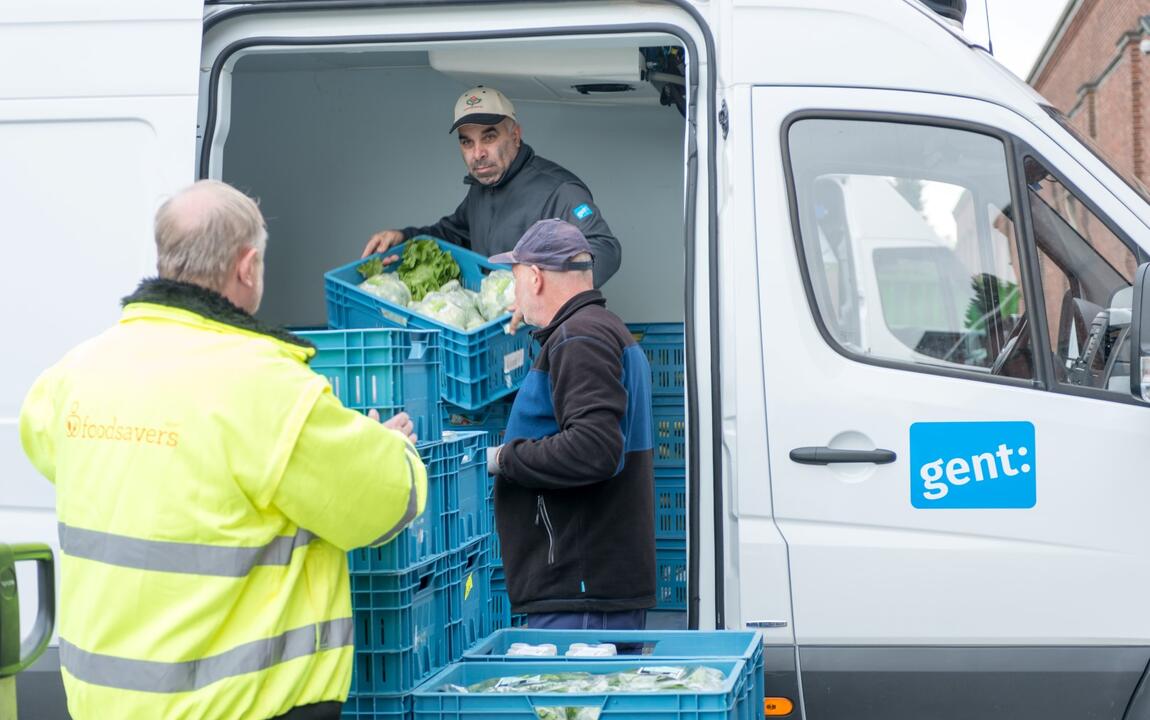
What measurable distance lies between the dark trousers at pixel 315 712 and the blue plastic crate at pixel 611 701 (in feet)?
0.81

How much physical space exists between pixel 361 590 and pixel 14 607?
703 mm

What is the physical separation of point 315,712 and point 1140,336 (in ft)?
Result: 7.43

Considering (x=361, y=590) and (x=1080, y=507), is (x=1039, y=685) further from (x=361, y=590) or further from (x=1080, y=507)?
(x=361, y=590)

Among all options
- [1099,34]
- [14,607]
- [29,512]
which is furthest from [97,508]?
[1099,34]

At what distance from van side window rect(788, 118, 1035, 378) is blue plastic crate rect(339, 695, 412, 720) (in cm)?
166

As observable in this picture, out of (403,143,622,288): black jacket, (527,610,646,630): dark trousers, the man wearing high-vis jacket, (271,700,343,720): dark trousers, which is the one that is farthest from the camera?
(403,143,622,288): black jacket

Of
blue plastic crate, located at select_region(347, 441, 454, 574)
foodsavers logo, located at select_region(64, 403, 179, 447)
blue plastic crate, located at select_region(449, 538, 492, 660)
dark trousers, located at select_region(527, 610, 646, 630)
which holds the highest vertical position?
foodsavers logo, located at select_region(64, 403, 179, 447)

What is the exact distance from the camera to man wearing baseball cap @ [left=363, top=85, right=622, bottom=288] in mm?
5406

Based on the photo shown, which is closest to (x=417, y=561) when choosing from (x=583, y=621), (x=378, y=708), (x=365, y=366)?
(x=378, y=708)

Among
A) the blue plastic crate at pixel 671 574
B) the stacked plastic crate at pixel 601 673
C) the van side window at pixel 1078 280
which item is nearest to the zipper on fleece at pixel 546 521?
the stacked plastic crate at pixel 601 673

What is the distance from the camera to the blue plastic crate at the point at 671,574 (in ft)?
17.2

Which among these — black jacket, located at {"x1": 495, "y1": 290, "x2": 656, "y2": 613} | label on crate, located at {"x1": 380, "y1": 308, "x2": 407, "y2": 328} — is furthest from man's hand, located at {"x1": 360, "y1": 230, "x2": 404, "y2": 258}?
black jacket, located at {"x1": 495, "y1": 290, "x2": 656, "y2": 613}

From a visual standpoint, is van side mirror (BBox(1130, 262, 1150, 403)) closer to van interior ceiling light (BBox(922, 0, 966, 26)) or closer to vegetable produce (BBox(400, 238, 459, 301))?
van interior ceiling light (BBox(922, 0, 966, 26))

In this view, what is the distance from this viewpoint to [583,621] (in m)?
3.65
